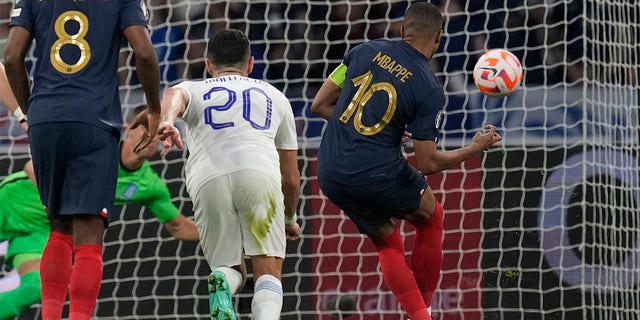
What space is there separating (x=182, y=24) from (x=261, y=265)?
4.05 m

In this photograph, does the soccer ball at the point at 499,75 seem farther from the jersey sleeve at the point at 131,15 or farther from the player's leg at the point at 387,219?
the jersey sleeve at the point at 131,15

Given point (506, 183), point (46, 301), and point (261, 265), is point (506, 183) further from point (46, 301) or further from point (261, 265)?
point (46, 301)

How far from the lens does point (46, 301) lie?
521 cm

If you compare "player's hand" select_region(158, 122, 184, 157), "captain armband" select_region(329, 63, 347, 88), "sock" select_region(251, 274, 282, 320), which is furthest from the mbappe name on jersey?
"player's hand" select_region(158, 122, 184, 157)

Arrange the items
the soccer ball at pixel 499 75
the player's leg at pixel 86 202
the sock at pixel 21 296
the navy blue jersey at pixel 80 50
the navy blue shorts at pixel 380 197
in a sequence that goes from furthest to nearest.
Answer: the sock at pixel 21 296
the soccer ball at pixel 499 75
the navy blue shorts at pixel 380 197
the navy blue jersey at pixel 80 50
the player's leg at pixel 86 202

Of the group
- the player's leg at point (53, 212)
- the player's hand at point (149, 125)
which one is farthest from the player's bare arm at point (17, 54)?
the player's hand at point (149, 125)

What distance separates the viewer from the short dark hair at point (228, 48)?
5.79m

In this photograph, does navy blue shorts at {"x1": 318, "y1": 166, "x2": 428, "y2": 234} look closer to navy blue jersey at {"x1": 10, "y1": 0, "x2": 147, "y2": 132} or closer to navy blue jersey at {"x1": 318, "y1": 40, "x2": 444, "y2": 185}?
navy blue jersey at {"x1": 318, "y1": 40, "x2": 444, "y2": 185}

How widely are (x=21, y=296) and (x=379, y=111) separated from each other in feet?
9.02

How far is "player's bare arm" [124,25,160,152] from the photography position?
5.12 metres

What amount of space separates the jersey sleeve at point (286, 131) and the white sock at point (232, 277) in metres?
0.70

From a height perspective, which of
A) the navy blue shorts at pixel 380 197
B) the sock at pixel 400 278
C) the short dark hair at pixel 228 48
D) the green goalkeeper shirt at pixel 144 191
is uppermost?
the short dark hair at pixel 228 48

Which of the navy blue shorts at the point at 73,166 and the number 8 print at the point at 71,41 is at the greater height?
the number 8 print at the point at 71,41

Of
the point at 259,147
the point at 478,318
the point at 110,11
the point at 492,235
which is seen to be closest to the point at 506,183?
the point at 492,235
